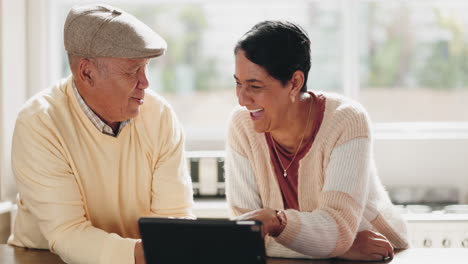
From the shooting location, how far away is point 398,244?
2287mm

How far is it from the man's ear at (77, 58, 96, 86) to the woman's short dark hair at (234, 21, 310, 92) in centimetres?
43

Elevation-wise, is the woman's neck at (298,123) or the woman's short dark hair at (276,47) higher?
the woman's short dark hair at (276,47)

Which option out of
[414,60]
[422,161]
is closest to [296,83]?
[422,161]

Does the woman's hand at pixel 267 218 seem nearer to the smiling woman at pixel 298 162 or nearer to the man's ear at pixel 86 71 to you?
the smiling woman at pixel 298 162

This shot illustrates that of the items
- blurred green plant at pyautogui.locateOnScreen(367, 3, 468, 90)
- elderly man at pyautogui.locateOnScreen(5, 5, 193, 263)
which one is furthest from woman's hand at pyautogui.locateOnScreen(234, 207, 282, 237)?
blurred green plant at pyautogui.locateOnScreen(367, 3, 468, 90)

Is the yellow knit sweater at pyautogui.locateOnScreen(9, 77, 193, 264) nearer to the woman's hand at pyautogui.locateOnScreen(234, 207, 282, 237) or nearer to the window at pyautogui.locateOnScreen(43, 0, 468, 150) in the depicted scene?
the woman's hand at pyautogui.locateOnScreen(234, 207, 282, 237)

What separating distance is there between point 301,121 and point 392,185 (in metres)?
1.60

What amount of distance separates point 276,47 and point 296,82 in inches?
5.4

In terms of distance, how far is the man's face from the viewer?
7.21 feet

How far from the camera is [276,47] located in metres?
2.18

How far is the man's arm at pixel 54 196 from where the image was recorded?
6.90 feet

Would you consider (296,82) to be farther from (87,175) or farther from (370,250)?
(87,175)

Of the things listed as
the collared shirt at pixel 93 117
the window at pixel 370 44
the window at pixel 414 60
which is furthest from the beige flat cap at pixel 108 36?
the window at pixel 414 60

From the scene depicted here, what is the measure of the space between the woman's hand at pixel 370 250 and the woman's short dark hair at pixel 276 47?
1.69 feet
